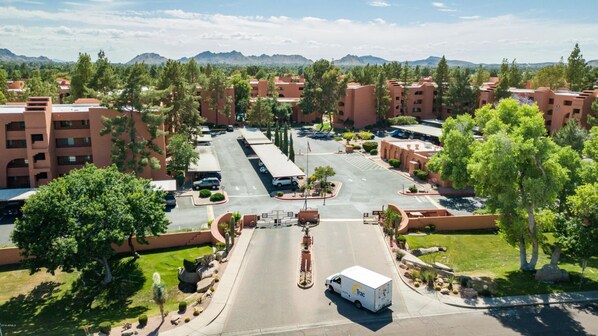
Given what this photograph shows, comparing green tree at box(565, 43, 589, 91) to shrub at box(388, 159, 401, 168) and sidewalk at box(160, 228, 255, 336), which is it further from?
sidewalk at box(160, 228, 255, 336)

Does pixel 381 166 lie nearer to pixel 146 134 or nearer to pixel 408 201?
pixel 408 201

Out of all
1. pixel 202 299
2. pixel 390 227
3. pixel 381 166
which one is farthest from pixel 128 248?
pixel 381 166

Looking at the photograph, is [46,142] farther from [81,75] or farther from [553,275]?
[553,275]

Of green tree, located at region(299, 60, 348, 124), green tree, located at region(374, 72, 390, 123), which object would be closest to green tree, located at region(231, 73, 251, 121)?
green tree, located at region(299, 60, 348, 124)

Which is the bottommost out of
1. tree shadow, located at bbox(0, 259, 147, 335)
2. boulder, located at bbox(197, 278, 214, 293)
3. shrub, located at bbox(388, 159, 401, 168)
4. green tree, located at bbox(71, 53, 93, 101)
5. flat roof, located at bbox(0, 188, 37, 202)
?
tree shadow, located at bbox(0, 259, 147, 335)

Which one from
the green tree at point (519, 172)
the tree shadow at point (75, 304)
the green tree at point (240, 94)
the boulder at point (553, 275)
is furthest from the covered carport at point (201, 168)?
the green tree at point (240, 94)

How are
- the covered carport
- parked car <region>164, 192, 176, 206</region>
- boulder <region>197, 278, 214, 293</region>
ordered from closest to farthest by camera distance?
boulder <region>197, 278, 214, 293</region> < parked car <region>164, 192, 176, 206</region> < the covered carport
